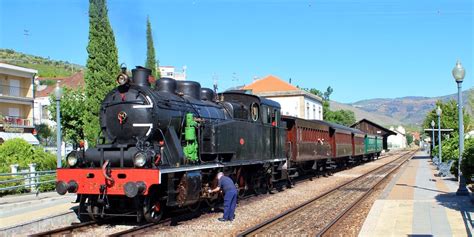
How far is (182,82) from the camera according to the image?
44.9ft

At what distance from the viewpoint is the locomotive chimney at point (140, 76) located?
11445mm

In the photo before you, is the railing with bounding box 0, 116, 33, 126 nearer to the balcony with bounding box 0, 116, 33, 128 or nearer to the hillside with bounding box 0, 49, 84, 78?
the balcony with bounding box 0, 116, 33, 128

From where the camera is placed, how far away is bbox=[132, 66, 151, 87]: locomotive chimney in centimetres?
1145

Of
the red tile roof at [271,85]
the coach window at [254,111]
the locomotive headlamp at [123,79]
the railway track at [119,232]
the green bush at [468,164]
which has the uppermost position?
the red tile roof at [271,85]

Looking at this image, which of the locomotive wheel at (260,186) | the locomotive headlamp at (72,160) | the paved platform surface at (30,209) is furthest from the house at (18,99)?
the locomotive headlamp at (72,160)

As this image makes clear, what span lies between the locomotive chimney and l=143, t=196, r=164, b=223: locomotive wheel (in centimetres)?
271

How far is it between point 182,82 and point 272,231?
17.6ft

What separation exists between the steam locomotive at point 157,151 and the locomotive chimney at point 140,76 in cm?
2

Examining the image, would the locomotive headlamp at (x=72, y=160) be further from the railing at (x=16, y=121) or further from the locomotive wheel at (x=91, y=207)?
the railing at (x=16, y=121)

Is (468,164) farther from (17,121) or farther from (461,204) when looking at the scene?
(17,121)

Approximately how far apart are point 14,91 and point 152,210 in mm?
34064

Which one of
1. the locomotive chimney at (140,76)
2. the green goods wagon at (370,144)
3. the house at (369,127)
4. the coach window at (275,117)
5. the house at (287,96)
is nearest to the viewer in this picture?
the locomotive chimney at (140,76)

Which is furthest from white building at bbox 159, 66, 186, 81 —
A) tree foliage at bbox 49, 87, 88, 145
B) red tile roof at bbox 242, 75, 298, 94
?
tree foliage at bbox 49, 87, 88, 145

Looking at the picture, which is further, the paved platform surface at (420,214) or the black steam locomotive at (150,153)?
the black steam locomotive at (150,153)
